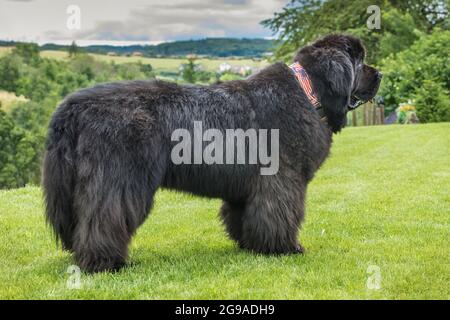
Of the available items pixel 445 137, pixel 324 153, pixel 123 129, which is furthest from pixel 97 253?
pixel 445 137

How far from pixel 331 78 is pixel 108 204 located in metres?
2.10

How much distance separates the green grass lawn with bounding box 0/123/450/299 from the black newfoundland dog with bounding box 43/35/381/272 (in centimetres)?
28

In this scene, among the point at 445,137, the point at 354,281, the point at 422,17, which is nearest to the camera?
the point at 354,281

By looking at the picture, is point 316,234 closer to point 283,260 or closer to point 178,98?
point 283,260

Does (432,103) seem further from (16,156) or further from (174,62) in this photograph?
(16,156)

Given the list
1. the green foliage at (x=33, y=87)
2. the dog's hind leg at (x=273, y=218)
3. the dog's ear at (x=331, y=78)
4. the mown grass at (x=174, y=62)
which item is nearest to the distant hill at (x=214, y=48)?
the mown grass at (x=174, y=62)

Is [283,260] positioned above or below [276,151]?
below

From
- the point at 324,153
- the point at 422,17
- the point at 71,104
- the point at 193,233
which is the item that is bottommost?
the point at 193,233

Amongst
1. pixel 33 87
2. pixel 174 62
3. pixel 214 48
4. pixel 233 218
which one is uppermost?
pixel 214 48

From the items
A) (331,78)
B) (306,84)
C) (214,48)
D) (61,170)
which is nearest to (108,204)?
(61,170)

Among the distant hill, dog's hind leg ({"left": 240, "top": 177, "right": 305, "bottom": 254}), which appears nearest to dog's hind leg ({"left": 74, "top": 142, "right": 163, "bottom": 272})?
dog's hind leg ({"left": 240, "top": 177, "right": 305, "bottom": 254})

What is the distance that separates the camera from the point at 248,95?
459 centimetres

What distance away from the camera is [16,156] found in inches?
1103

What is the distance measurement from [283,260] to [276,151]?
85cm
